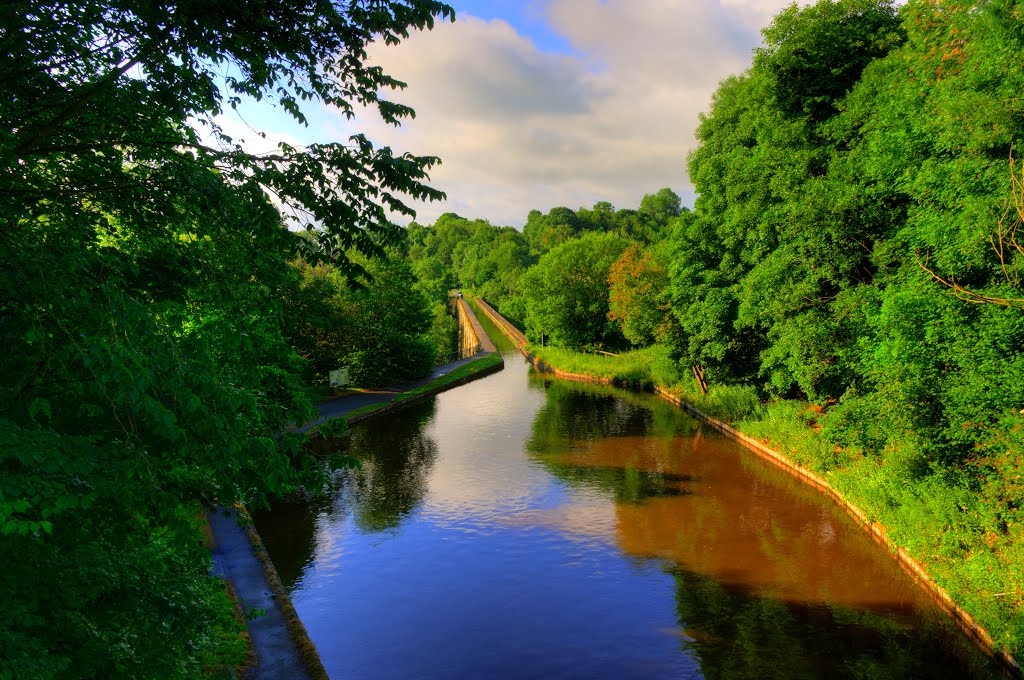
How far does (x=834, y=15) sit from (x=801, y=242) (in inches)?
352

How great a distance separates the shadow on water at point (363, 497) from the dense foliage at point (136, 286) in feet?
33.6

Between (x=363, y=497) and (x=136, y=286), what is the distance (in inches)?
644

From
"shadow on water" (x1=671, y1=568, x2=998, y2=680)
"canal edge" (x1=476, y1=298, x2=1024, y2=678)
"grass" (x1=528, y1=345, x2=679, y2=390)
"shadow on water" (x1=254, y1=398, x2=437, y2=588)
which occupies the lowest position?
"shadow on water" (x1=671, y1=568, x2=998, y2=680)

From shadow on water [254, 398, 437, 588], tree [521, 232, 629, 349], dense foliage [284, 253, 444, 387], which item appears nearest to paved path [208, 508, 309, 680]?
shadow on water [254, 398, 437, 588]

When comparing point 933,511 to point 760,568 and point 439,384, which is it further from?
point 439,384

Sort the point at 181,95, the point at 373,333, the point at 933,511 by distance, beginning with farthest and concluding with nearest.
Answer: the point at 373,333, the point at 933,511, the point at 181,95

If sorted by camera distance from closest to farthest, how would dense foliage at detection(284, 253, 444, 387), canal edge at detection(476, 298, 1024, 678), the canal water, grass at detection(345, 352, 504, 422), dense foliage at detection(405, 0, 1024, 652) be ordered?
canal edge at detection(476, 298, 1024, 678)
the canal water
dense foliage at detection(405, 0, 1024, 652)
grass at detection(345, 352, 504, 422)
dense foliage at detection(284, 253, 444, 387)

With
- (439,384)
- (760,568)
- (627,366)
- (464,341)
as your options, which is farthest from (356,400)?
Answer: (464,341)

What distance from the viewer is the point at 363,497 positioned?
2258 cm

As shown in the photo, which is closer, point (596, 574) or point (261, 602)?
point (261, 602)

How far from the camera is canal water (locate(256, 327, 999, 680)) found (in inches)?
508

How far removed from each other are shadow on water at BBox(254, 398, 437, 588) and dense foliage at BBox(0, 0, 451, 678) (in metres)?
10.2

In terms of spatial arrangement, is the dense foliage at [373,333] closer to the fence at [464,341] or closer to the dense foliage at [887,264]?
the fence at [464,341]

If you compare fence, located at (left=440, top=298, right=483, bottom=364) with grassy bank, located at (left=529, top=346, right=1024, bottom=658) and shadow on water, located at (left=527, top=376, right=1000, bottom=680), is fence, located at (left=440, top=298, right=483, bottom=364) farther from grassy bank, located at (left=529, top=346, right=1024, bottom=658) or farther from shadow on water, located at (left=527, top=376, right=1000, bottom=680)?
grassy bank, located at (left=529, top=346, right=1024, bottom=658)
